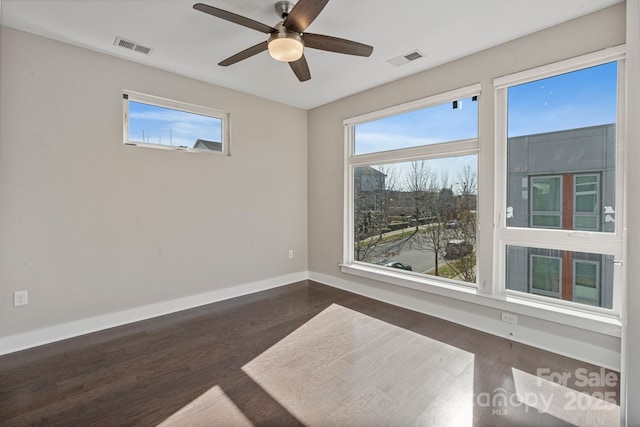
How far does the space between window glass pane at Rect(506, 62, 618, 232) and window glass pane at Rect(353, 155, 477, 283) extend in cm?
44

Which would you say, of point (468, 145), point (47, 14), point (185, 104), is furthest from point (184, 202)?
point (468, 145)

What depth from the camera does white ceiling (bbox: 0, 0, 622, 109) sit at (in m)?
2.21

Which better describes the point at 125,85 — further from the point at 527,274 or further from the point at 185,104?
the point at 527,274

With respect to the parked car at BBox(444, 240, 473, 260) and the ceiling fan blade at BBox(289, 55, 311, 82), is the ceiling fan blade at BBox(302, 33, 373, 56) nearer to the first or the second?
the ceiling fan blade at BBox(289, 55, 311, 82)

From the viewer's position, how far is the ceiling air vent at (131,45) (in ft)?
8.82

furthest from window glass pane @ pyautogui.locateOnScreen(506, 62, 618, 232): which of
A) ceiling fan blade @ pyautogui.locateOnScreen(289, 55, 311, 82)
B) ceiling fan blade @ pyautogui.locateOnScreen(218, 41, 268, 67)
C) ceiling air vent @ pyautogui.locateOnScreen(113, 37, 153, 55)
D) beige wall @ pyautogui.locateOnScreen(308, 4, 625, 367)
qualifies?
ceiling air vent @ pyautogui.locateOnScreen(113, 37, 153, 55)

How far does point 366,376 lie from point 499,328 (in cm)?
148

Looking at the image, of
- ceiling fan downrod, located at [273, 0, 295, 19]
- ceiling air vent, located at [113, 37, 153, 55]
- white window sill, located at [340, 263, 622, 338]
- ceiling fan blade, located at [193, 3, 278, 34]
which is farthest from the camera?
ceiling air vent, located at [113, 37, 153, 55]

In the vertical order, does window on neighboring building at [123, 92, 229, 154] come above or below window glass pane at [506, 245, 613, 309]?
above

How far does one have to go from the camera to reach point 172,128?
342 centimetres

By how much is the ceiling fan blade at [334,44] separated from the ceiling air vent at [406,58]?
90 cm

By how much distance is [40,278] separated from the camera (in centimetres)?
264

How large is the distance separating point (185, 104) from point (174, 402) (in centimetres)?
300

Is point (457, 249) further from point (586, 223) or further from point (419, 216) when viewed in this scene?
point (586, 223)
